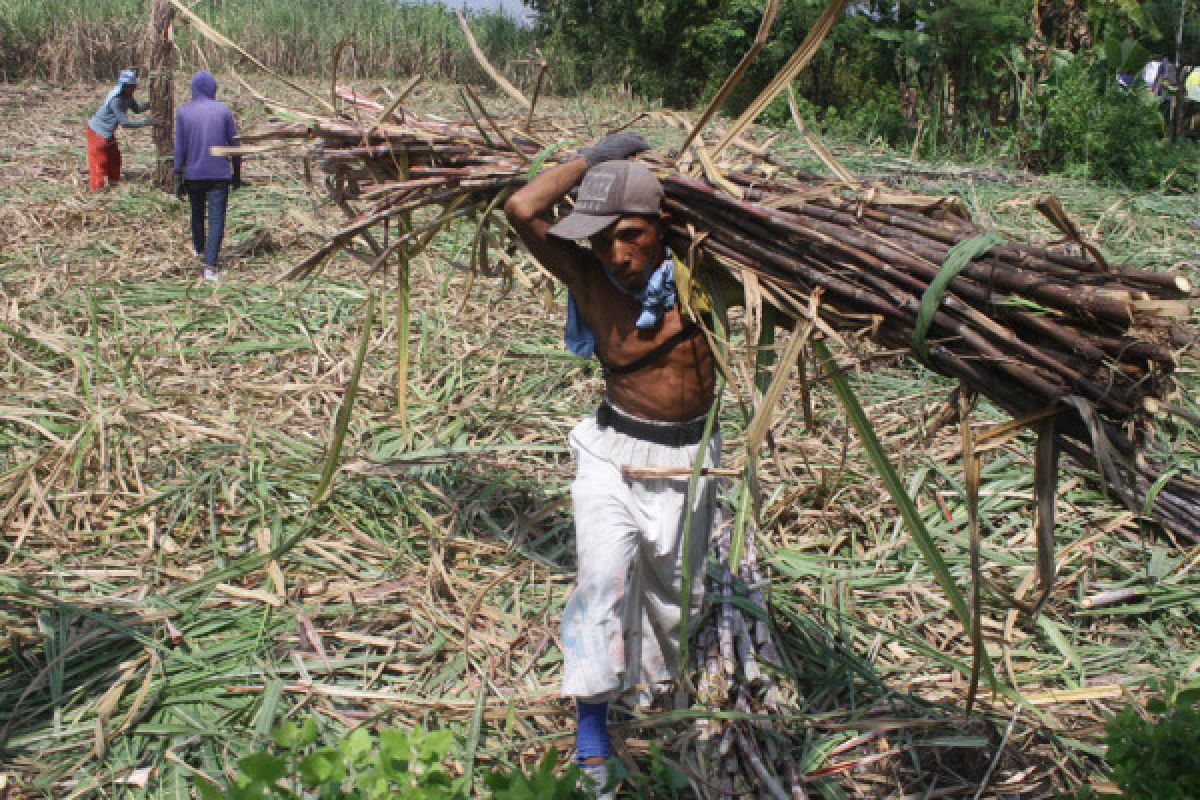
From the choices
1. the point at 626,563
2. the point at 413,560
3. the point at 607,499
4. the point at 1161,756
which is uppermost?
the point at 1161,756

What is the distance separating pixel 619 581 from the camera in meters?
2.49

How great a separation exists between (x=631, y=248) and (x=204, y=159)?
5.41 m

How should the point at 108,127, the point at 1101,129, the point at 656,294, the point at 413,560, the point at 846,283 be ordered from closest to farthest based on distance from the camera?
the point at 846,283, the point at 656,294, the point at 413,560, the point at 108,127, the point at 1101,129

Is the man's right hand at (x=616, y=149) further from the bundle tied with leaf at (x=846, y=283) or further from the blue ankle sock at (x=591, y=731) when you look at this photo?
the blue ankle sock at (x=591, y=731)

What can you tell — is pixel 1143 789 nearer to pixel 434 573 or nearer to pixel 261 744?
pixel 261 744

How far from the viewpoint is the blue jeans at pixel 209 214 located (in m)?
6.62

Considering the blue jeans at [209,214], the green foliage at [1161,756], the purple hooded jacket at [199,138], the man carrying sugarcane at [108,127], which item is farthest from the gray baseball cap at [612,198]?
the man carrying sugarcane at [108,127]

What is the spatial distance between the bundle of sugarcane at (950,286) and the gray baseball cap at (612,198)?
0.33ft

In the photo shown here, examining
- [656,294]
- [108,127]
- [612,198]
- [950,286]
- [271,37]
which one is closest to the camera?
[950,286]

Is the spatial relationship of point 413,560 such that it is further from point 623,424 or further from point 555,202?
point 555,202

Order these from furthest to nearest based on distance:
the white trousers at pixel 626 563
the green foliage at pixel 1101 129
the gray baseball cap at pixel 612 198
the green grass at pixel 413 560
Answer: the green foliage at pixel 1101 129 < the green grass at pixel 413 560 < the white trousers at pixel 626 563 < the gray baseball cap at pixel 612 198

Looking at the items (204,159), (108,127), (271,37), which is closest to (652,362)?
(204,159)

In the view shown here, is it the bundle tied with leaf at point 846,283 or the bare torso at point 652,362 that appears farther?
the bare torso at point 652,362

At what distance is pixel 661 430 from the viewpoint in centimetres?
261
